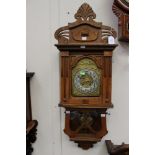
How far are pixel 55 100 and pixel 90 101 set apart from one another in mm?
358

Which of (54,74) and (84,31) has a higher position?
(84,31)

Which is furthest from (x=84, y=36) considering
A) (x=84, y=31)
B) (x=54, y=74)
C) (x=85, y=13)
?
(x=54, y=74)

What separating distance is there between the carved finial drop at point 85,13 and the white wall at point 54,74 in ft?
0.61

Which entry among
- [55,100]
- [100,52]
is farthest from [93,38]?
[55,100]

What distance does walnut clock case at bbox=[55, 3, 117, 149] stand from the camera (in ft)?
5.52

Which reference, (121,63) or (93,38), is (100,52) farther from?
(121,63)

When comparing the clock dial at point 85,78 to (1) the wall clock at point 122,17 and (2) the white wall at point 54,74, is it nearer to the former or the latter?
(2) the white wall at point 54,74

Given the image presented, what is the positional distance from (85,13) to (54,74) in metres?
0.58

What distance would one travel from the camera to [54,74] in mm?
1902

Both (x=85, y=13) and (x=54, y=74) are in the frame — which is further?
(x=54, y=74)

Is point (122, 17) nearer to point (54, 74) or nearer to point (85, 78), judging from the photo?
point (85, 78)

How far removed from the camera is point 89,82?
1.73 m

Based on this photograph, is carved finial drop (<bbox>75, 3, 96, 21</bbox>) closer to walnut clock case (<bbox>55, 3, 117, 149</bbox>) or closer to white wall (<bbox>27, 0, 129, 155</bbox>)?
walnut clock case (<bbox>55, 3, 117, 149</bbox>)
